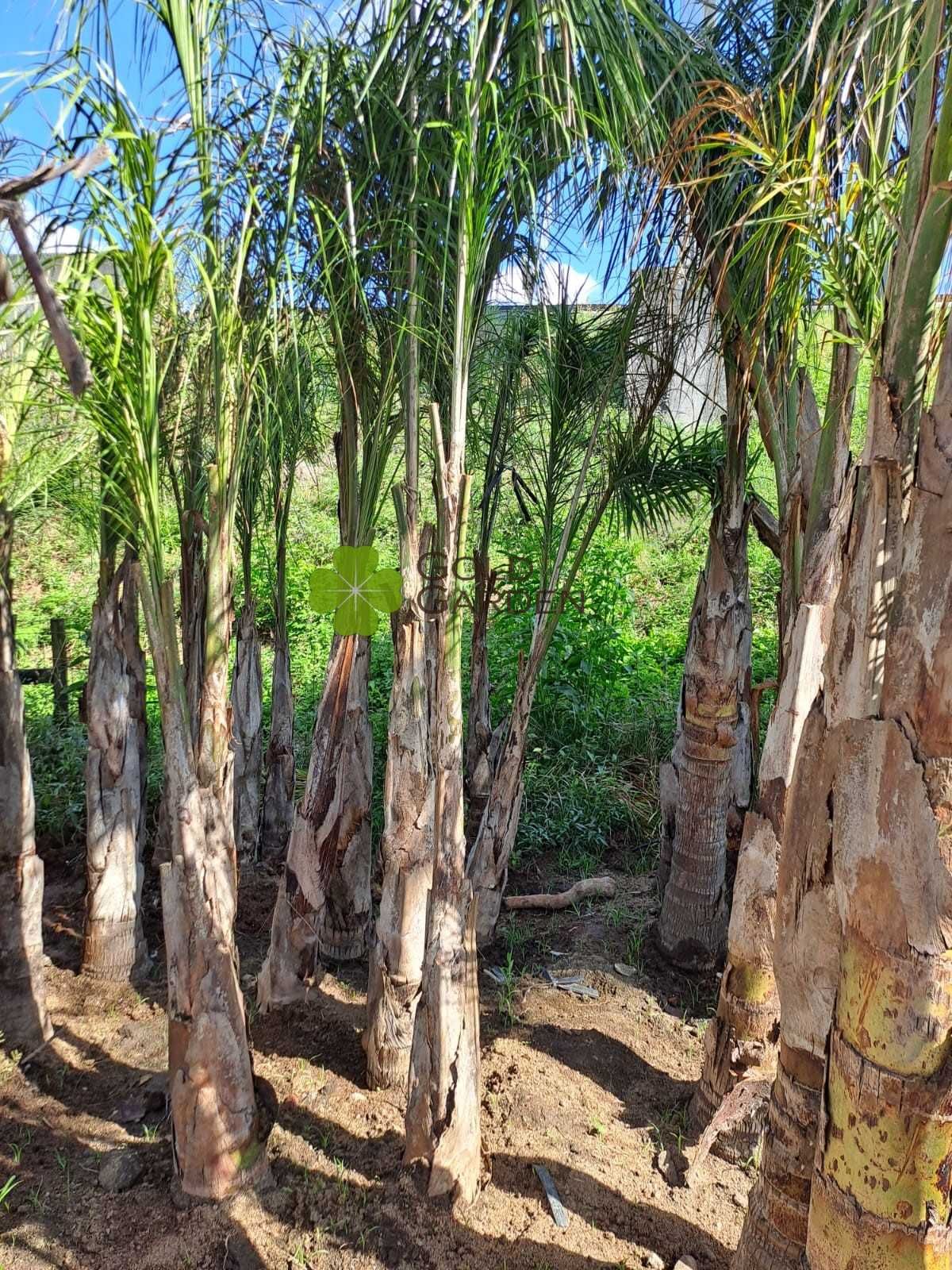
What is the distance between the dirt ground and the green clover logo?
4.69ft

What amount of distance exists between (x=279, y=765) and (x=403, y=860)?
65.9 inches

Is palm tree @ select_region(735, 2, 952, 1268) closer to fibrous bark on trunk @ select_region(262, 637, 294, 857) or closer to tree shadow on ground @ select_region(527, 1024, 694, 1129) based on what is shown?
tree shadow on ground @ select_region(527, 1024, 694, 1129)

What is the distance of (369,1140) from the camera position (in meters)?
2.74

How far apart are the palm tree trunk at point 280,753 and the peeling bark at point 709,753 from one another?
5.75ft

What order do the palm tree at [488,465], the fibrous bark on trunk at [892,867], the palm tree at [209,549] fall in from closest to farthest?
1. the fibrous bark on trunk at [892,867]
2. the palm tree at [209,549]
3. the palm tree at [488,465]

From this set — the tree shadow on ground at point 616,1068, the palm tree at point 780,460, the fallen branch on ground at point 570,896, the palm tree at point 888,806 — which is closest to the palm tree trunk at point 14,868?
the tree shadow on ground at point 616,1068

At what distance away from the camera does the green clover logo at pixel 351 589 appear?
110 inches

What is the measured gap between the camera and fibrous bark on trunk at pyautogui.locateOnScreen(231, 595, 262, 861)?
4297 mm

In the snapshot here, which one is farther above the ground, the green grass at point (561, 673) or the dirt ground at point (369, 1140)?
the green grass at point (561, 673)

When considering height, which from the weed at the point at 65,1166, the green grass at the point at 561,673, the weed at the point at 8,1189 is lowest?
the weed at the point at 65,1166

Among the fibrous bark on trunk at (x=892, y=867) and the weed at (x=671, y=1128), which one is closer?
the fibrous bark on trunk at (x=892, y=867)

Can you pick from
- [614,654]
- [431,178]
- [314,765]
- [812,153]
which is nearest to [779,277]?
[812,153]

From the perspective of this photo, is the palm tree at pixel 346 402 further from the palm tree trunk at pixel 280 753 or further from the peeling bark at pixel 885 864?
the peeling bark at pixel 885 864

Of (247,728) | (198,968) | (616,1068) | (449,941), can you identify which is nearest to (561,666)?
(247,728)
